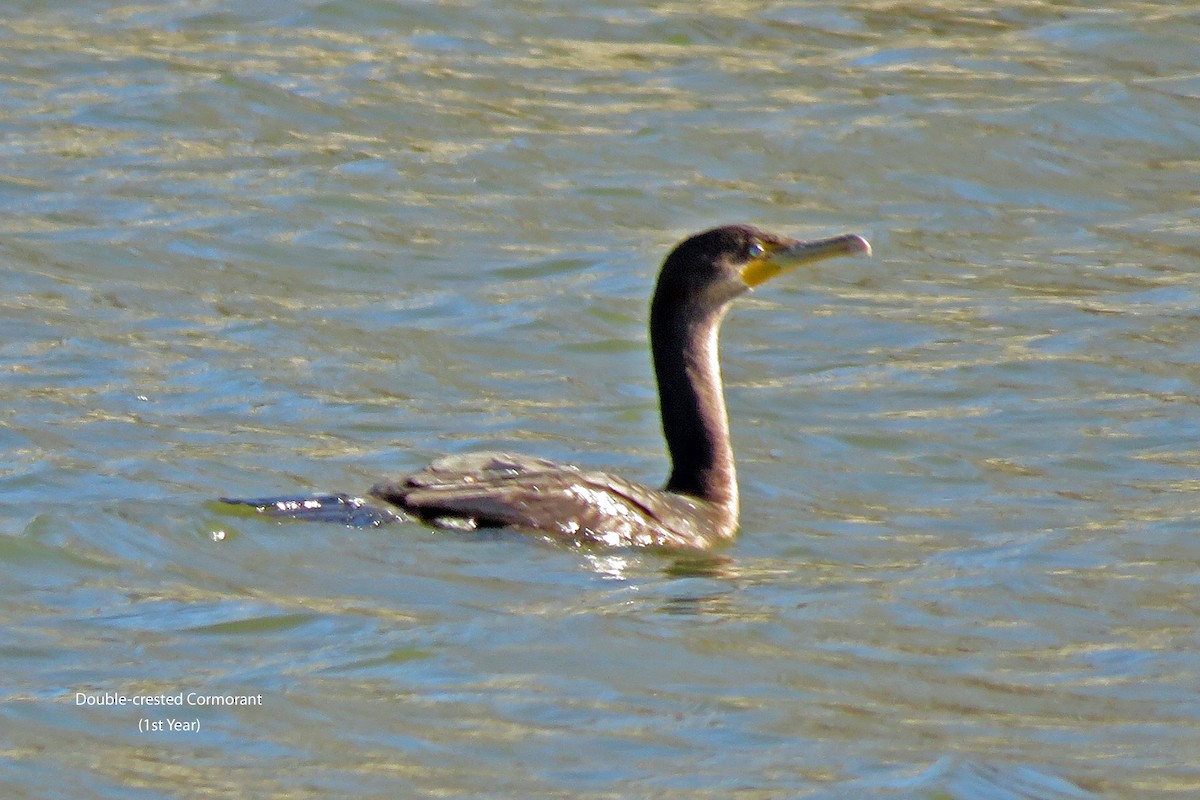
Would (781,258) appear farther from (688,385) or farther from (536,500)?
(536,500)

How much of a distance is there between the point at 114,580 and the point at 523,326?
3.95 m

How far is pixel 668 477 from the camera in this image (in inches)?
334

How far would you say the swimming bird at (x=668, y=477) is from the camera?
7.04 meters

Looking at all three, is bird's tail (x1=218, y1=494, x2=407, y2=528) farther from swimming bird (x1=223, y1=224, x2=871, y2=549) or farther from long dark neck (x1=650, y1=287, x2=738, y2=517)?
long dark neck (x1=650, y1=287, x2=738, y2=517)

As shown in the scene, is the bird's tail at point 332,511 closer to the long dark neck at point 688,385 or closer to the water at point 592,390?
the water at point 592,390

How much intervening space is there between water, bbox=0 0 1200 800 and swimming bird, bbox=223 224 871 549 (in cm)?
10

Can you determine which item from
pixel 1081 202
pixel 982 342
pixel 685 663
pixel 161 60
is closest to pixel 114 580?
pixel 685 663

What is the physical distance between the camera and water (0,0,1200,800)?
5625 millimetres

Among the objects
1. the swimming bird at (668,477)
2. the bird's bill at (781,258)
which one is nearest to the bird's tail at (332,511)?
the swimming bird at (668,477)

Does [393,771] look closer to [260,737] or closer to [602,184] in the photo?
[260,737]

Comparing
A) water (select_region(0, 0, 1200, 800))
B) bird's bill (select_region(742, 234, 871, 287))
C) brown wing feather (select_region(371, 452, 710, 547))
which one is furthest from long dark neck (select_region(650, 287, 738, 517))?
brown wing feather (select_region(371, 452, 710, 547))

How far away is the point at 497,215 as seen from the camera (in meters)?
12.1

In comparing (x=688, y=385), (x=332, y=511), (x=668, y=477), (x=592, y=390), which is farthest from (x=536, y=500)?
(x=592, y=390)

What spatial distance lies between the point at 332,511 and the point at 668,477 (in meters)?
1.85
